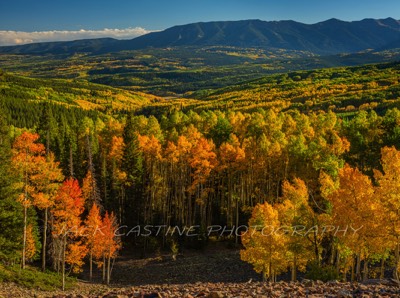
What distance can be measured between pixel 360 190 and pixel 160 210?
40.4 meters

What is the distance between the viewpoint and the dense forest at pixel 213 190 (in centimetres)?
3062

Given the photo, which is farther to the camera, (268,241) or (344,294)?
(268,241)

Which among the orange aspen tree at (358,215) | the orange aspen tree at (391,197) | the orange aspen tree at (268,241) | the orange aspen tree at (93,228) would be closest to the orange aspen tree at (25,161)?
the orange aspen tree at (93,228)

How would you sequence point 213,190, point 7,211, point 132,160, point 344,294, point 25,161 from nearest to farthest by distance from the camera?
point 344,294
point 7,211
point 25,161
point 213,190
point 132,160

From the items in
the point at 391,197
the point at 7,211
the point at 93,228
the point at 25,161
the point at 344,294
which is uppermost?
the point at 25,161

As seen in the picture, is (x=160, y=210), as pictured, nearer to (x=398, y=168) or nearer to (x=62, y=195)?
(x=62, y=195)

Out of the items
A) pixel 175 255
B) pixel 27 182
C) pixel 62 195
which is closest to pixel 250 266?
pixel 175 255

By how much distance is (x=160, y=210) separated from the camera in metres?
64.1

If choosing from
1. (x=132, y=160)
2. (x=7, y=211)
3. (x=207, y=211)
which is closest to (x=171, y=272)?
(x=132, y=160)

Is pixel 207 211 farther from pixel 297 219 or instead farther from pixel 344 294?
pixel 344 294

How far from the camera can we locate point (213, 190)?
5850 centimetres

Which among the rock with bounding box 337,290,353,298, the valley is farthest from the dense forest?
the rock with bounding box 337,290,353,298

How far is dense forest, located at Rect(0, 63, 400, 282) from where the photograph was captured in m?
30.6

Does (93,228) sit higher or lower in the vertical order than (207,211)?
higher
